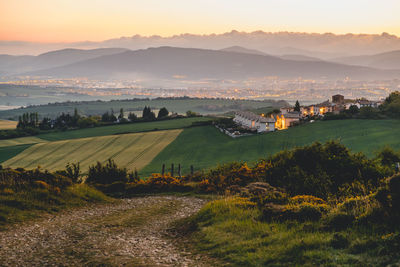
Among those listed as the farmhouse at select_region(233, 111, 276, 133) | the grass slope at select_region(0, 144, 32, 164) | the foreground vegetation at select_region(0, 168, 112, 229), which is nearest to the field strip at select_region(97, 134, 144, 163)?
the grass slope at select_region(0, 144, 32, 164)

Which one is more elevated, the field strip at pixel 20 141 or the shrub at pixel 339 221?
the shrub at pixel 339 221

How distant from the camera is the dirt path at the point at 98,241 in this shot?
38.9 ft

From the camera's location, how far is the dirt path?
38.9 ft

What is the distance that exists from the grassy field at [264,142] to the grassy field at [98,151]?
335 cm

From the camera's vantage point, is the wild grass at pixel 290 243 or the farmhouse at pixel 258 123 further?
the farmhouse at pixel 258 123

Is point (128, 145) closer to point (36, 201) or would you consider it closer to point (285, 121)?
point (285, 121)

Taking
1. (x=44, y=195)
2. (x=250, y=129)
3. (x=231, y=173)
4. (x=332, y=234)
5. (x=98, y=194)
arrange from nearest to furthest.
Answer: (x=332, y=234)
(x=44, y=195)
(x=98, y=194)
(x=231, y=173)
(x=250, y=129)

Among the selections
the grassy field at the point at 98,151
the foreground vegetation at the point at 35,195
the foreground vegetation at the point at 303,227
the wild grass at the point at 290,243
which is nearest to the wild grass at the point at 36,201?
the foreground vegetation at the point at 35,195

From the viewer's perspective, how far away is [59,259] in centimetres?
1206

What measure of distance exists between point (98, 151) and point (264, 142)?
34434 millimetres

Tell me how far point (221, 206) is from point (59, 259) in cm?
741

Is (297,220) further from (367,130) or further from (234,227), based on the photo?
(367,130)

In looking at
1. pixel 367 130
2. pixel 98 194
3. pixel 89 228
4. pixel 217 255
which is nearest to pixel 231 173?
pixel 98 194

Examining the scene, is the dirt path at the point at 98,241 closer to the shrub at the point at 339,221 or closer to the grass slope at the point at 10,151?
the shrub at the point at 339,221
